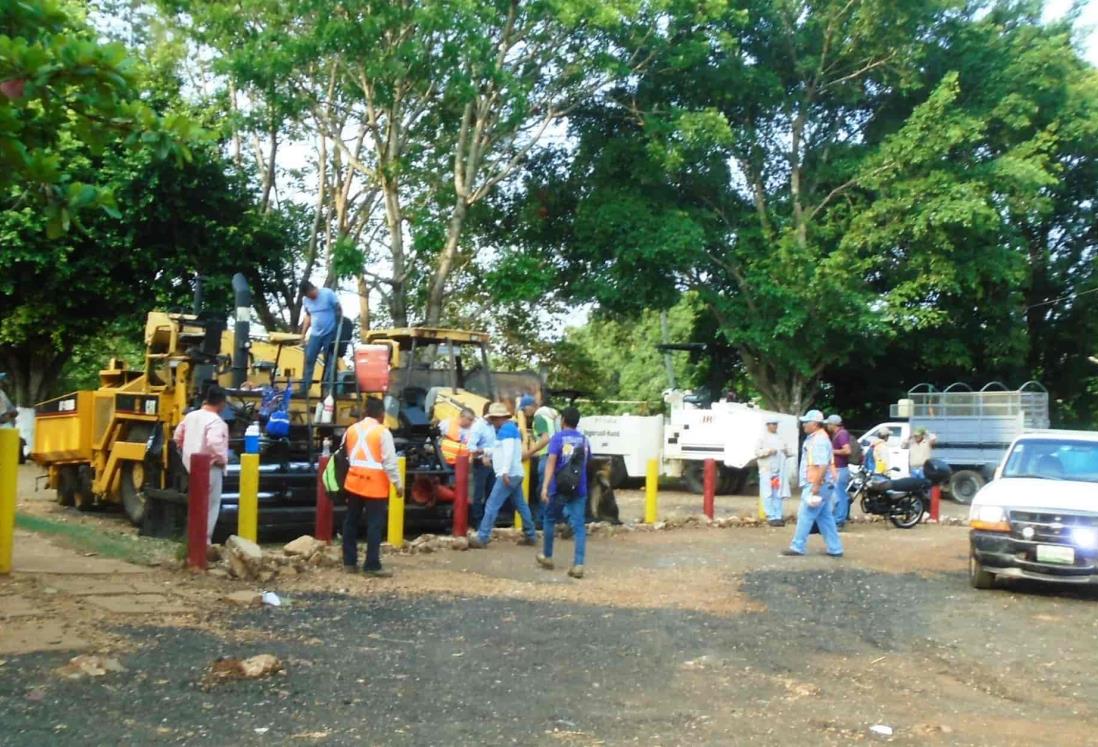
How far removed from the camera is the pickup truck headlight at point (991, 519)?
39.7 feet

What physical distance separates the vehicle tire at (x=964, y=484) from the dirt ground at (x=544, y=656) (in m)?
15.8

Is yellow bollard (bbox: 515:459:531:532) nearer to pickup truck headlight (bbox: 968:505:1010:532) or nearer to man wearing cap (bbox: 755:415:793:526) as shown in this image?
man wearing cap (bbox: 755:415:793:526)

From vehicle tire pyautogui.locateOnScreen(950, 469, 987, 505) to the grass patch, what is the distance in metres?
19.2

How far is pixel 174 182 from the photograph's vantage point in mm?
27938

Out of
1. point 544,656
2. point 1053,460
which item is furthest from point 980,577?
point 544,656

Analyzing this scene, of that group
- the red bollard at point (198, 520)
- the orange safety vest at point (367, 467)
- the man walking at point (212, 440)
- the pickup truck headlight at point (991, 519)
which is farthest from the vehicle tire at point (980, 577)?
the man walking at point (212, 440)

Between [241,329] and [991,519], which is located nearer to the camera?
[991,519]

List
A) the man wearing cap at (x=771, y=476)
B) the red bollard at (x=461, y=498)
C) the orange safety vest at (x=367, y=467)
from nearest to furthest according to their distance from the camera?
the orange safety vest at (x=367, y=467)
the red bollard at (x=461, y=498)
the man wearing cap at (x=771, y=476)

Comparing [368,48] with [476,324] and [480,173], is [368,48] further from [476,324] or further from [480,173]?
[476,324]

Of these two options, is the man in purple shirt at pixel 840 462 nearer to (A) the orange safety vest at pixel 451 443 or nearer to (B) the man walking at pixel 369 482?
(A) the orange safety vest at pixel 451 443

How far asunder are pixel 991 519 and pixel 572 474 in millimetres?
4030

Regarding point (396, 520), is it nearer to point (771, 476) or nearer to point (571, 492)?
point (571, 492)

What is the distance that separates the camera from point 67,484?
18.8 meters

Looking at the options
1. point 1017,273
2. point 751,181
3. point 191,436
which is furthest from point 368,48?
point 1017,273
